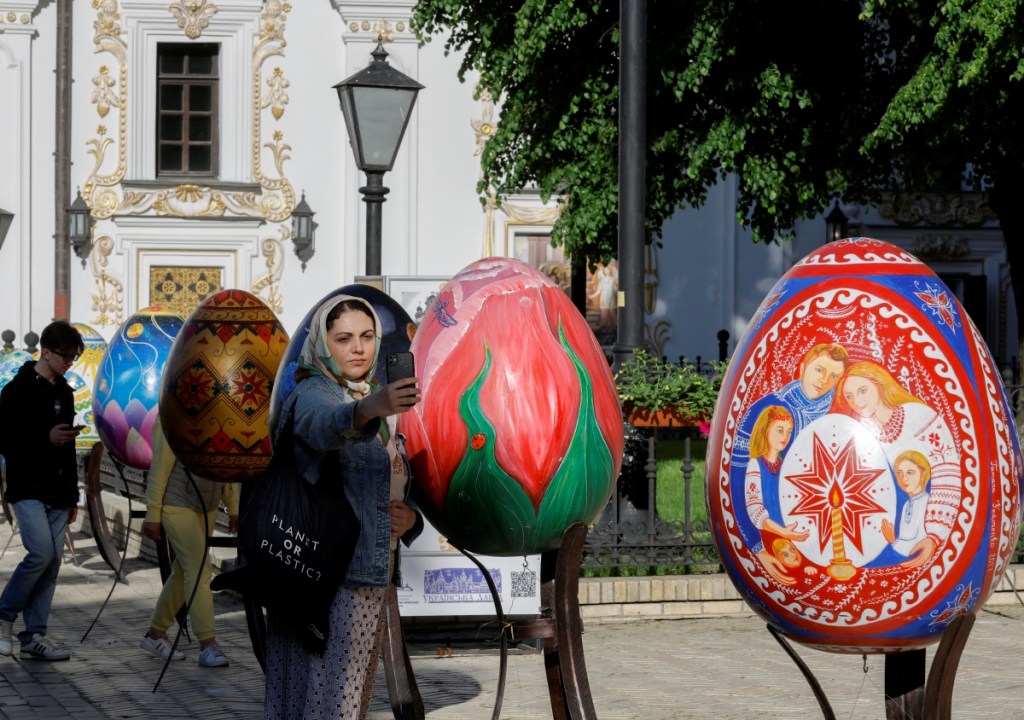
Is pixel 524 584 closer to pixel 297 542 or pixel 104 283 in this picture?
pixel 297 542

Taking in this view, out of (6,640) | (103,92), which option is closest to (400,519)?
(6,640)

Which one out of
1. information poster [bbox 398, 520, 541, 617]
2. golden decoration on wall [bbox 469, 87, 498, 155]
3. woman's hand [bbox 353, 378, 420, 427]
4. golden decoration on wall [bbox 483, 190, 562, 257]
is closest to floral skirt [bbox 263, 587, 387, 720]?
woman's hand [bbox 353, 378, 420, 427]

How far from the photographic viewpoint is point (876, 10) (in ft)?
59.0

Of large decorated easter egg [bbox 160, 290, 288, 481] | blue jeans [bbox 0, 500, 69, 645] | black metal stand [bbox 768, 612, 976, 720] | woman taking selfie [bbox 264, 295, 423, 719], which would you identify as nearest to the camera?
black metal stand [bbox 768, 612, 976, 720]

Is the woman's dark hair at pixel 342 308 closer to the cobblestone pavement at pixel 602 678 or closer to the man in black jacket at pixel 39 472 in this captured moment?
the cobblestone pavement at pixel 602 678

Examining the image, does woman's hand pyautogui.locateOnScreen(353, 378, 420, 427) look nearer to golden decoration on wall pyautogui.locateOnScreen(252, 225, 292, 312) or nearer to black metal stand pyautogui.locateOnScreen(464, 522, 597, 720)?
black metal stand pyautogui.locateOnScreen(464, 522, 597, 720)

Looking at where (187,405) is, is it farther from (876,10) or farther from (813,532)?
(876,10)

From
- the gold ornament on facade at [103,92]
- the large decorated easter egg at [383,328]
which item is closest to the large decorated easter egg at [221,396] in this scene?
the large decorated easter egg at [383,328]

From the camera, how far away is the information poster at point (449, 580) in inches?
380

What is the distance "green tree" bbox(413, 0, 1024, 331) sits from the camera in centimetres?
1848

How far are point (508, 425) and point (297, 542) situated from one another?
996 mm

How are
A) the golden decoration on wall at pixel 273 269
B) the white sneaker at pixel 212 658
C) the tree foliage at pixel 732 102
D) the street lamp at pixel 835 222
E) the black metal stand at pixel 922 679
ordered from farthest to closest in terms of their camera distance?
the golden decoration on wall at pixel 273 269
the street lamp at pixel 835 222
the tree foliage at pixel 732 102
the white sneaker at pixel 212 658
the black metal stand at pixel 922 679

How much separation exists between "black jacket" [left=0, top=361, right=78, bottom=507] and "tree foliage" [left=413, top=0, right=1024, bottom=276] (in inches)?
395

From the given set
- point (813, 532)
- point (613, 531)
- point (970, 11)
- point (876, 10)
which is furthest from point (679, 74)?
point (813, 532)
